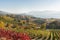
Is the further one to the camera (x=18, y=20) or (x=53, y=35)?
(x=18, y=20)

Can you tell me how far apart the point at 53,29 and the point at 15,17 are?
34.7 inches

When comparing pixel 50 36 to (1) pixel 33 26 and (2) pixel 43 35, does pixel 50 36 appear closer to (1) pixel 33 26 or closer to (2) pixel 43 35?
(2) pixel 43 35

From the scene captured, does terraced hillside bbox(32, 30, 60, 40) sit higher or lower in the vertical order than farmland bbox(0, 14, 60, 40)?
lower

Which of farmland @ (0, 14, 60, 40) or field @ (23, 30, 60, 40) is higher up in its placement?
farmland @ (0, 14, 60, 40)

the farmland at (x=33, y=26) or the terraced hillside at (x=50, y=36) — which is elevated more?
the farmland at (x=33, y=26)

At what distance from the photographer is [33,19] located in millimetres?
5164

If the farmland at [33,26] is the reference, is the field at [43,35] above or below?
below

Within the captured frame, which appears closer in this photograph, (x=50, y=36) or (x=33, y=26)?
(x=50, y=36)

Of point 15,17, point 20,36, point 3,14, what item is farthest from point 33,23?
point 20,36

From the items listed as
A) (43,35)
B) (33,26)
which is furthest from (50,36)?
(33,26)

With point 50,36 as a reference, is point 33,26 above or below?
above

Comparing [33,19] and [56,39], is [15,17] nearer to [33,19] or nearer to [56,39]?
[33,19]

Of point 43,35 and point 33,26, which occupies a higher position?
point 33,26

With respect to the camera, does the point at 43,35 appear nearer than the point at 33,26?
Yes
